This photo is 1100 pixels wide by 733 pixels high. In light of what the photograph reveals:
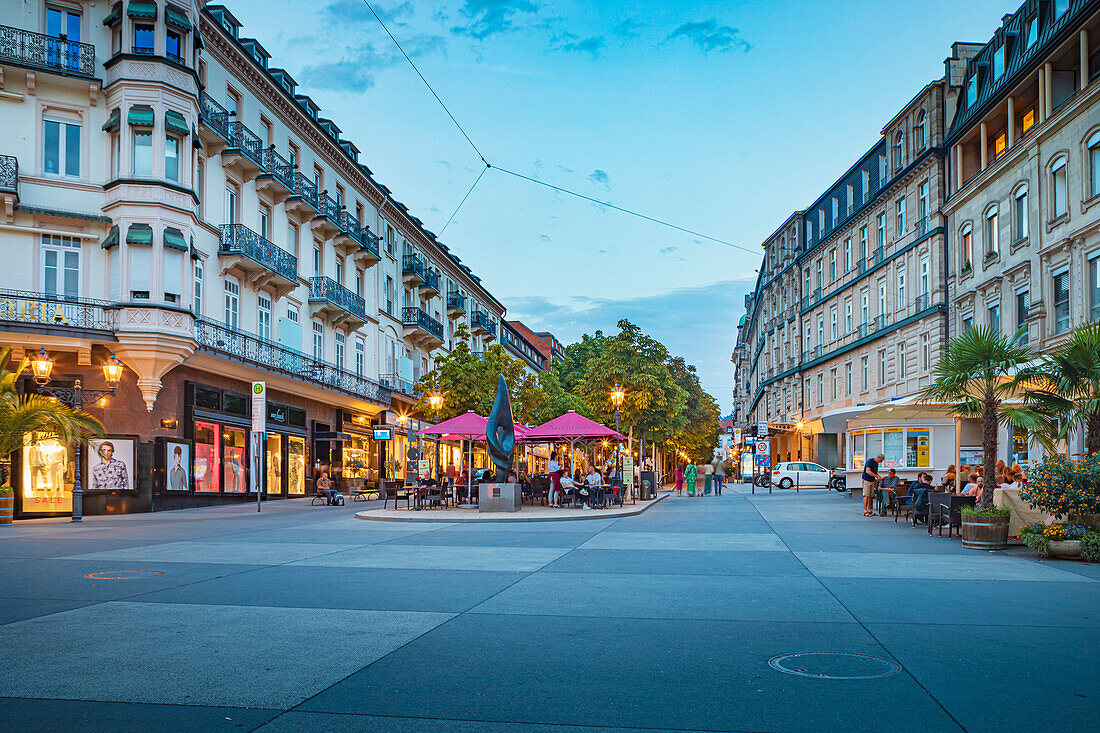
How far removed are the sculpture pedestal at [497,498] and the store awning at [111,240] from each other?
12850 mm

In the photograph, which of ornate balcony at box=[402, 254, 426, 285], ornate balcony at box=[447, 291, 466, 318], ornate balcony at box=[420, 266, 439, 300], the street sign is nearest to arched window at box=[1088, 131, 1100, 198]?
the street sign

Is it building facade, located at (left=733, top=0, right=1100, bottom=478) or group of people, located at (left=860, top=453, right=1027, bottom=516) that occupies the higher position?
building facade, located at (left=733, top=0, right=1100, bottom=478)

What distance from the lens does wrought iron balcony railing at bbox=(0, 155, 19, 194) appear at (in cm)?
2542

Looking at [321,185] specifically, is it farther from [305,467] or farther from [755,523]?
[755,523]

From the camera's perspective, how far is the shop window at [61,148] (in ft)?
88.1

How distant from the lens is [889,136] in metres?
47.9

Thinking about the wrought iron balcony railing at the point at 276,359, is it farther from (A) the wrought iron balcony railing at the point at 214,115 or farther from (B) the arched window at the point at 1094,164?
(B) the arched window at the point at 1094,164

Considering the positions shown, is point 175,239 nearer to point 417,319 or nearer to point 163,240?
point 163,240

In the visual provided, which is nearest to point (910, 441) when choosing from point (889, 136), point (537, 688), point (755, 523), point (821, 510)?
point (821, 510)

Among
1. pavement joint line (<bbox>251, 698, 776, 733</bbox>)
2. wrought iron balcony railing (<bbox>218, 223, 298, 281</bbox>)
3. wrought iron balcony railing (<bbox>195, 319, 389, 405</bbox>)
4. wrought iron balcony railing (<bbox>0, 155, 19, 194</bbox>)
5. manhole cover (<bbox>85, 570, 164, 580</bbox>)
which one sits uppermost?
wrought iron balcony railing (<bbox>0, 155, 19, 194</bbox>)

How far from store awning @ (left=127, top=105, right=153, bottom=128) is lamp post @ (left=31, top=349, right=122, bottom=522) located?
6.90 meters

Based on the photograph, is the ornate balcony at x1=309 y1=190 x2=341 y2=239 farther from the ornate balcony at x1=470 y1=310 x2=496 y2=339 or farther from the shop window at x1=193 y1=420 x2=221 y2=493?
the ornate balcony at x1=470 y1=310 x2=496 y2=339

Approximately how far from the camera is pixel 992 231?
34156 mm

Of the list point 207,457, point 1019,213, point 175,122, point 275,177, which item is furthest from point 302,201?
point 1019,213
